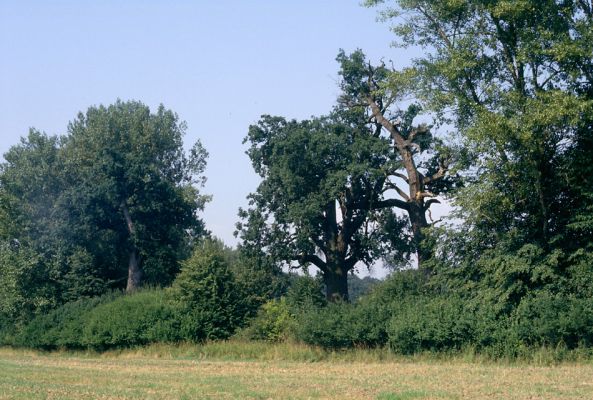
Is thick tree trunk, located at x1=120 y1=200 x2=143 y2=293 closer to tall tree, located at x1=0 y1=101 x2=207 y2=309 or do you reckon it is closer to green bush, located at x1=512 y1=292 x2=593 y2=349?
tall tree, located at x1=0 y1=101 x2=207 y2=309

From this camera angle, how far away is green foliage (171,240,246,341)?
43.0m

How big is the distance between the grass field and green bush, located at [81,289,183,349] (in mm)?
9391

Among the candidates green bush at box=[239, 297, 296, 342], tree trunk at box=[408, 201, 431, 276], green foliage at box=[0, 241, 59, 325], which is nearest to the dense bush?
green foliage at box=[0, 241, 59, 325]

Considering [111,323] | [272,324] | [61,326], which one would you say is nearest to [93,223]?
[61,326]

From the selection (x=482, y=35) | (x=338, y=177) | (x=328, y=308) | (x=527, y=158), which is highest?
(x=482, y=35)

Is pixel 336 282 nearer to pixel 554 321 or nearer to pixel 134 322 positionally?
pixel 134 322

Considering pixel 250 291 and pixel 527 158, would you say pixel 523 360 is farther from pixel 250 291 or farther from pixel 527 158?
pixel 250 291

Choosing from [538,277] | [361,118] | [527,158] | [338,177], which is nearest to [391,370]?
[538,277]

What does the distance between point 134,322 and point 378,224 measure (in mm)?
16590

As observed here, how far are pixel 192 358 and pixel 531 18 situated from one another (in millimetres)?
22238

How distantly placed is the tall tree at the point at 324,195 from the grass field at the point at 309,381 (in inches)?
648

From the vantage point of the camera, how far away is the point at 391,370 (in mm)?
28094

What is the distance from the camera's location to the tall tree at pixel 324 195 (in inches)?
1914

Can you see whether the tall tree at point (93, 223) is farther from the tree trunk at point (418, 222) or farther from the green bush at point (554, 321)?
the green bush at point (554, 321)
